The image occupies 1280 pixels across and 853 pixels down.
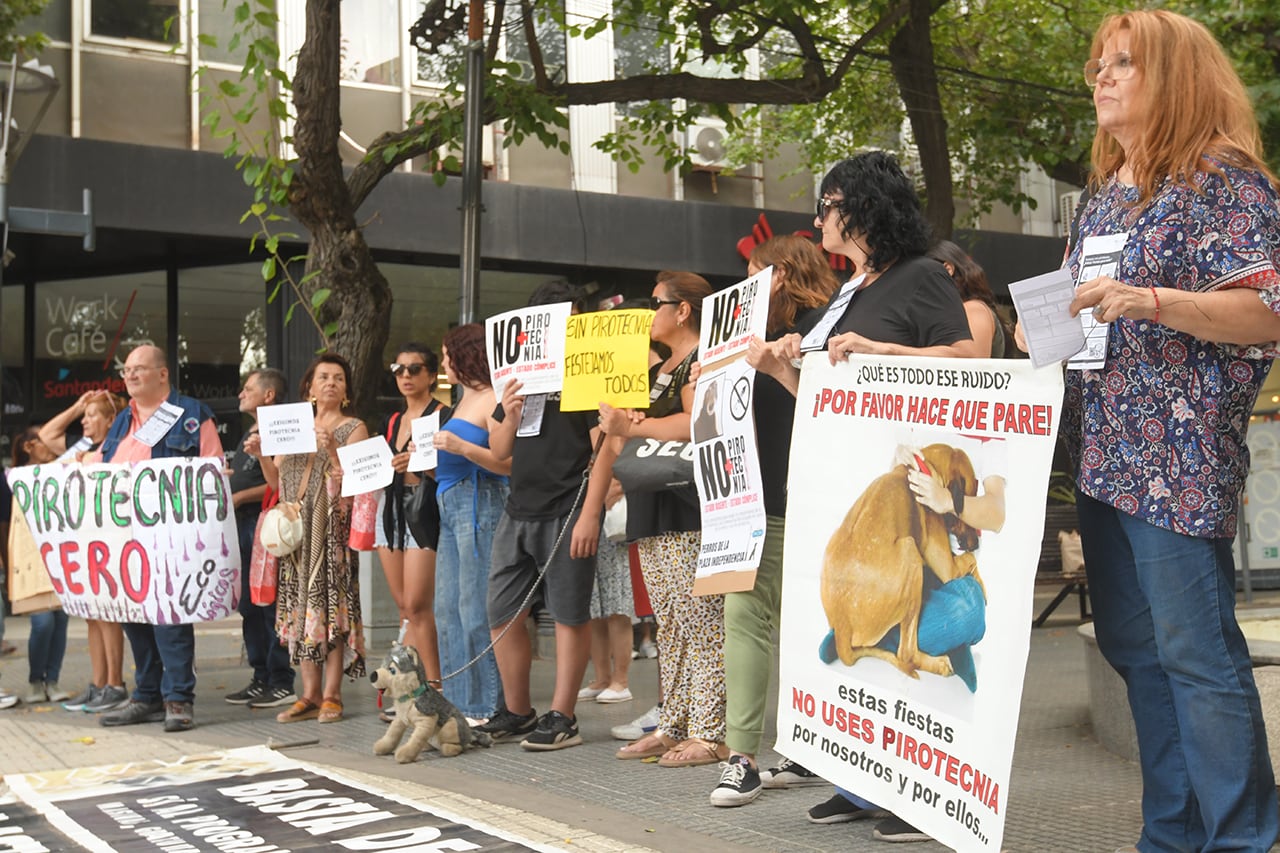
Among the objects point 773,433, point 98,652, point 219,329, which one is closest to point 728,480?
point 773,433

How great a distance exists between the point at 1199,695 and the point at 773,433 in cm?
213

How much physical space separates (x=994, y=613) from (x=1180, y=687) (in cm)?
46

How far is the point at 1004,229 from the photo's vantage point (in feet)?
71.6

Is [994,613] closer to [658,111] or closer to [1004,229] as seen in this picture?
[658,111]

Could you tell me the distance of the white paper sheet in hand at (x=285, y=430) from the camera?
24.7 ft

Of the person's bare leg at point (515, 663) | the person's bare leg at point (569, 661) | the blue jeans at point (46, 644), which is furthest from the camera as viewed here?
the blue jeans at point (46, 644)

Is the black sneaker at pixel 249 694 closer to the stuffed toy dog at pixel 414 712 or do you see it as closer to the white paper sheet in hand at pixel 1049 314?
the stuffed toy dog at pixel 414 712

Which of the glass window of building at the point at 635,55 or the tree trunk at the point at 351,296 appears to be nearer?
the tree trunk at the point at 351,296

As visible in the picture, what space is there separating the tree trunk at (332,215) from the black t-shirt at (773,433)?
5.44 metres

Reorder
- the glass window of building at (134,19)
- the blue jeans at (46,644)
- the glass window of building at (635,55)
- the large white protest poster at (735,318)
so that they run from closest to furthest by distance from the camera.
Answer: the large white protest poster at (735,318)
the blue jeans at (46,644)
the glass window of building at (134,19)
the glass window of building at (635,55)

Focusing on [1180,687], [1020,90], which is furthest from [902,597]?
Answer: [1020,90]

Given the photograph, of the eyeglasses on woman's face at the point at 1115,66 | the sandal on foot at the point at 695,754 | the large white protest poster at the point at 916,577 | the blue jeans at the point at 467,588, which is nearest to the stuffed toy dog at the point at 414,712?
the blue jeans at the point at 467,588

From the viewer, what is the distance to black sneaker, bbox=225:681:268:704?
8469mm

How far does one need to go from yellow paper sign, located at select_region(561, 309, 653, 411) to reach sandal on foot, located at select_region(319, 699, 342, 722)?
2.39 metres
